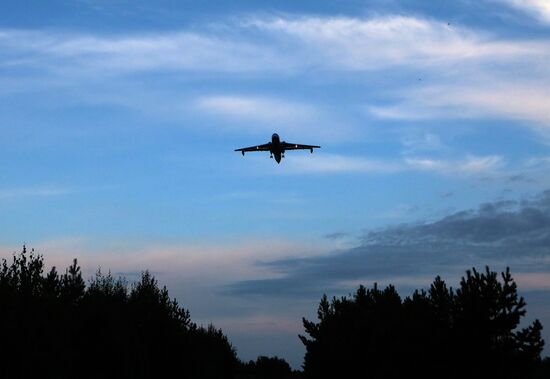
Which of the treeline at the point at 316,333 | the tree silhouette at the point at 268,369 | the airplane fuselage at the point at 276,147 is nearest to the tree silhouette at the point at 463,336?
the treeline at the point at 316,333

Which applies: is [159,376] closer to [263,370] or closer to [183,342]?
[183,342]

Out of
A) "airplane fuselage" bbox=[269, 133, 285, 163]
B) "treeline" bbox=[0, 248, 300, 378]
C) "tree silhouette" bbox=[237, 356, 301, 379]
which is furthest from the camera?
"tree silhouette" bbox=[237, 356, 301, 379]

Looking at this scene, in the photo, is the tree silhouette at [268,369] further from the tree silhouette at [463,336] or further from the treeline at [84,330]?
the tree silhouette at [463,336]

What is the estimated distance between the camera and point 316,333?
5422 centimetres

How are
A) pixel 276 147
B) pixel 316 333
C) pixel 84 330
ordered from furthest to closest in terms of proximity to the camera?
pixel 276 147 → pixel 316 333 → pixel 84 330

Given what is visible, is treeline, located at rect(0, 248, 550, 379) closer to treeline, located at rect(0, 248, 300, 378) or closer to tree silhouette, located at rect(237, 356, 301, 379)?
treeline, located at rect(0, 248, 300, 378)

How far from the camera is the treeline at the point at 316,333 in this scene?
96.2ft

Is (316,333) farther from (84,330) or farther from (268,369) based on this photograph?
(268,369)

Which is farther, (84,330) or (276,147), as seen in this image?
(276,147)

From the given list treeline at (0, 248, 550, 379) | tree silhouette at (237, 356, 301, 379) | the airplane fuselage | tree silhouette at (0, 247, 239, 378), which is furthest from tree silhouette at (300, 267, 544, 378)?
tree silhouette at (237, 356, 301, 379)

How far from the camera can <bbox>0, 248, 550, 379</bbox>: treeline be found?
96.2 ft

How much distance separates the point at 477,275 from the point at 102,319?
21455 millimetres

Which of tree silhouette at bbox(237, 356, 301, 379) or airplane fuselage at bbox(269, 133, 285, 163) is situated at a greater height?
airplane fuselage at bbox(269, 133, 285, 163)

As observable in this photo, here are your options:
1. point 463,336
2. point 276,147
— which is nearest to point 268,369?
point 276,147
